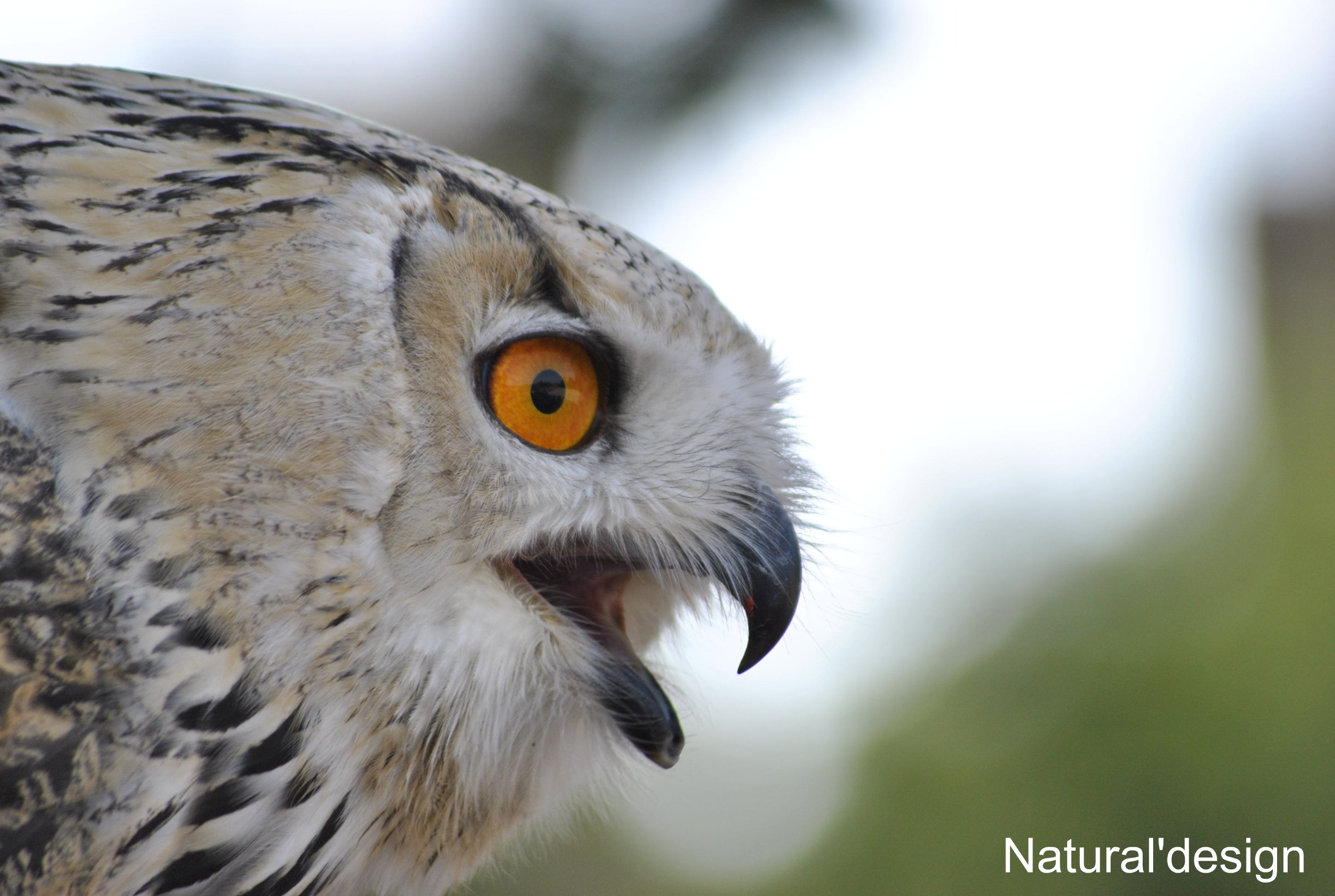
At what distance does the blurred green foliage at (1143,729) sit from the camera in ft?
12.7

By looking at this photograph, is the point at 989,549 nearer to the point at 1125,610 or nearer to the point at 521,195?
the point at 1125,610

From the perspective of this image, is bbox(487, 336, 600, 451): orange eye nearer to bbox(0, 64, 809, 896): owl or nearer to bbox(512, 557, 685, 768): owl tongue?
bbox(0, 64, 809, 896): owl

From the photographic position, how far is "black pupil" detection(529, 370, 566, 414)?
1.06 metres

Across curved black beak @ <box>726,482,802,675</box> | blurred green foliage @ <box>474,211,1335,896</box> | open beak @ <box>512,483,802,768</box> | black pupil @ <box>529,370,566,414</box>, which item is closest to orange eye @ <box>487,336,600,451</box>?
black pupil @ <box>529,370,566,414</box>

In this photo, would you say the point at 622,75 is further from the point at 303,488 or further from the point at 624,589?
the point at 303,488

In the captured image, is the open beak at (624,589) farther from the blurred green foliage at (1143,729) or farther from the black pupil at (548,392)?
the blurred green foliage at (1143,729)

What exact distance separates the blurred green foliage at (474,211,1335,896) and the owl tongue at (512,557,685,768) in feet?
8.05

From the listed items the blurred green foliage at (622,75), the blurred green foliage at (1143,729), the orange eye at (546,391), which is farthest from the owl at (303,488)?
the blurred green foliage at (622,75)

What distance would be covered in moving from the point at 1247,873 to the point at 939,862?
131cm

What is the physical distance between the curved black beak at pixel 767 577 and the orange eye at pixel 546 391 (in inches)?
9.9

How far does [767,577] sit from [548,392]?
1.18 feet

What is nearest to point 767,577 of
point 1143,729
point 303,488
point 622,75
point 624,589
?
point 624,589

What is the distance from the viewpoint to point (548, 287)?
1103 mm

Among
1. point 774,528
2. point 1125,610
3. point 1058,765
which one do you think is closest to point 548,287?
point 774,528
